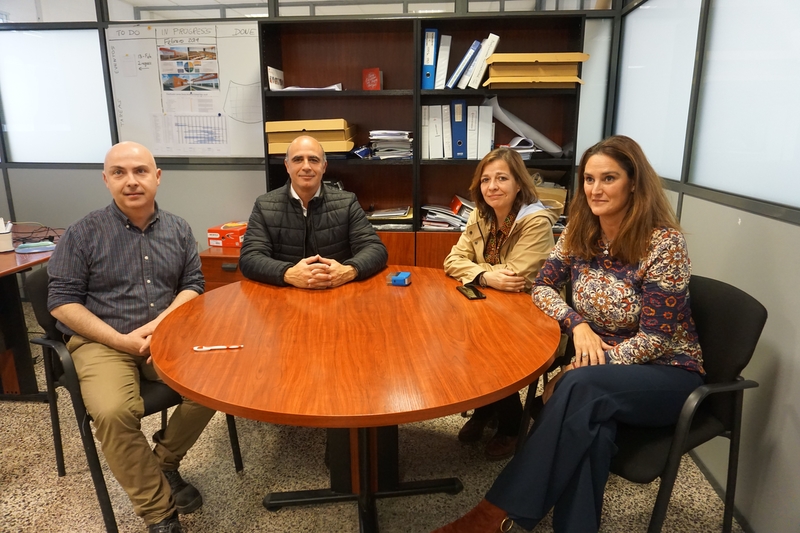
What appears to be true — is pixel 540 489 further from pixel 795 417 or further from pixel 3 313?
pixel 3 313

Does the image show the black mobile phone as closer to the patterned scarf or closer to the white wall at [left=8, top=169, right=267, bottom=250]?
the patterned scarf

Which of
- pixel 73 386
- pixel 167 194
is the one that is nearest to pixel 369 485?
pixel 73 386

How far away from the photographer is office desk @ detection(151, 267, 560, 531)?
1.15 m

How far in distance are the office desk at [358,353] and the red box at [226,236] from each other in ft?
4.56

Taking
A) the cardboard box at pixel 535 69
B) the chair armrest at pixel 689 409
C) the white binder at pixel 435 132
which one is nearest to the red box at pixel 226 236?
the white binder at pixel 435 132

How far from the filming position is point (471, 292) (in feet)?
6.35

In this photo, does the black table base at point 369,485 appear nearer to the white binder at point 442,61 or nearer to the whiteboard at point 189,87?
the white binder at point 442,61

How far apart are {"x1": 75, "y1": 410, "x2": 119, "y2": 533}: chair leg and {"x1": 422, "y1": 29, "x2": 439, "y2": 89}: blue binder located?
240 cm

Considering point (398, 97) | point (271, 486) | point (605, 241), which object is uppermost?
point (398, 97)

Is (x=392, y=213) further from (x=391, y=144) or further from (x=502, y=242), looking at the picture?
(x=502, y=242)

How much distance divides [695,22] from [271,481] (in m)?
2.69

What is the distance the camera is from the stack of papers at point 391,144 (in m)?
3.14

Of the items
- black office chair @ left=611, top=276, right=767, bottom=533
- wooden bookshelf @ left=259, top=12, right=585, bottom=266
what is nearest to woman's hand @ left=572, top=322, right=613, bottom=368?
black office chair @ left=611, top=276, right=767, bottom=533

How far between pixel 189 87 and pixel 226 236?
3.64 ft
